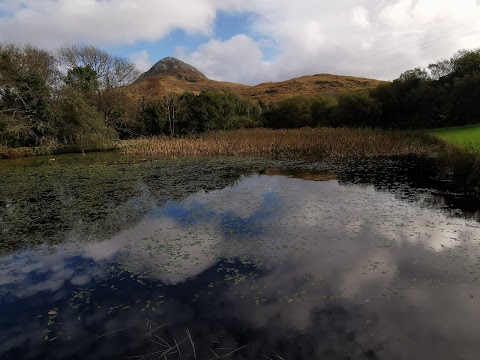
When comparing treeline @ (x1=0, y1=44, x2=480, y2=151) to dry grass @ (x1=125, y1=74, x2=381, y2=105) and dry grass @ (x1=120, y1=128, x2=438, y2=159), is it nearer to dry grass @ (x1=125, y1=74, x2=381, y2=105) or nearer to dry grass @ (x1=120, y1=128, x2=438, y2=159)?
dry grass @ (x1=120, y1=128, x2=438, y2=159)

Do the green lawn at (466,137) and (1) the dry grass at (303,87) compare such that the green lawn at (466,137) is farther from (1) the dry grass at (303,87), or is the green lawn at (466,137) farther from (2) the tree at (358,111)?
(1) the dry grass at (303,87)

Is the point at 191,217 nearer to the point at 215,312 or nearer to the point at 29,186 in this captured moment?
the point at 215,312

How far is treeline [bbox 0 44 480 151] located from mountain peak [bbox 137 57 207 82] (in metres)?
54.3

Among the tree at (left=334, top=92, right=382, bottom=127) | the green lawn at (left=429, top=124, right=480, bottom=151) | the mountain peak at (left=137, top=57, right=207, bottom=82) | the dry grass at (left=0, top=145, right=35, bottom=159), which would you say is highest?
the mountain peak at (left=137, top=57, right=207, bottom=82)

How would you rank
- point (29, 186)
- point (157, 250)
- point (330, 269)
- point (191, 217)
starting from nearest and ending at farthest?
point (330, 269), point (157, 250), point (191, 217), point (29, 186)

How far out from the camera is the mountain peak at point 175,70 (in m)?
86.6

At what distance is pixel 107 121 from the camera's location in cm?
2870

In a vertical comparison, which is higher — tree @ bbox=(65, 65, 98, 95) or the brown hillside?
the brown hillside

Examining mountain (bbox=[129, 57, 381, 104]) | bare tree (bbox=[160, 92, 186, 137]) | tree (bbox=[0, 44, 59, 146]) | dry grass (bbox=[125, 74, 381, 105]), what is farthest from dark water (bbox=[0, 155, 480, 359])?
dry grass (bbox=[125, 74, 381, 105])

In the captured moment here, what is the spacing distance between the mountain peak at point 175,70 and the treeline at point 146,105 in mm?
54298

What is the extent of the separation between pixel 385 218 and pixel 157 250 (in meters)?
4.71

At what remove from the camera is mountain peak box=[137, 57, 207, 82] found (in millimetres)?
86562

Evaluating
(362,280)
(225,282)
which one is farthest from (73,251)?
(362,280)

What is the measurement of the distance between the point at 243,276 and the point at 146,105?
3161 cm
